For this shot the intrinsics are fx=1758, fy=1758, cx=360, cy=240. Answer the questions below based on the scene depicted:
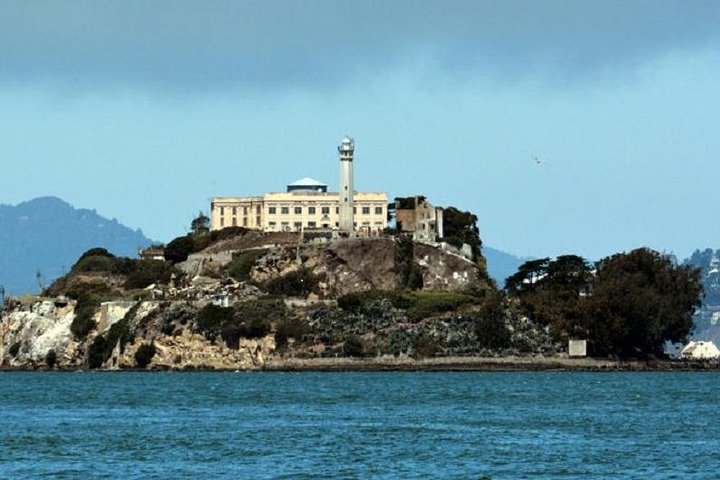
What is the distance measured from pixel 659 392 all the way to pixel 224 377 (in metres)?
38.0

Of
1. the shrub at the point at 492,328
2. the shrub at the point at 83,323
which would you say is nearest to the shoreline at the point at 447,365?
the shrub at the point at 492,328

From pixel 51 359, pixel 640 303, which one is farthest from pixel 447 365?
pixel 51 359

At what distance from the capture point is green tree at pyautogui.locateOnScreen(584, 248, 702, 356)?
143 meters

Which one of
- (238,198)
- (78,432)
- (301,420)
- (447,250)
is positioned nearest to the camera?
(78,432)

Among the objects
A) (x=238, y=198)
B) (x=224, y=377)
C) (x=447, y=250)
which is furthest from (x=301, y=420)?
(x=238, y=198)

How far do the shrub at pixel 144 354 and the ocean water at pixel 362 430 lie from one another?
2846 cm

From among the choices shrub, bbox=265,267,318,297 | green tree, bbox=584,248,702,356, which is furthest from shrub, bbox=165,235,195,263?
green tree, bbox=584,248,702,356

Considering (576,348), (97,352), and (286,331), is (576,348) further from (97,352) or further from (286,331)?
(97,352)

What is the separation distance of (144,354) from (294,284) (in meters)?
14.8

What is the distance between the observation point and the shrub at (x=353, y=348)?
470ft

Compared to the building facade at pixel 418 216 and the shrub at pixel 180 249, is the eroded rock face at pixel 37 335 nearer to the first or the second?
the shrub at pixel 180 249

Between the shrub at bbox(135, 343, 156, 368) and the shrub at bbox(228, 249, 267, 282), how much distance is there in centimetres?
1220

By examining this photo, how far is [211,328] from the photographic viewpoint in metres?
145

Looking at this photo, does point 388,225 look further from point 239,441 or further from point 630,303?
point 239,441
